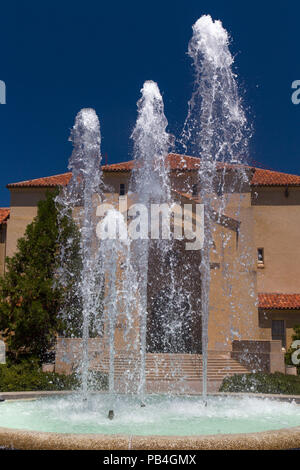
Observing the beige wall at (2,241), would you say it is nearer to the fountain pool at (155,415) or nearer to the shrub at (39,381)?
the shrub at (39,381)

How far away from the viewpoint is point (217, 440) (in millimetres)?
5027

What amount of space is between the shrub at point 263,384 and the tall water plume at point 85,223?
4969 millimetres

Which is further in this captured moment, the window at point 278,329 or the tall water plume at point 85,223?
the window at point 278,329

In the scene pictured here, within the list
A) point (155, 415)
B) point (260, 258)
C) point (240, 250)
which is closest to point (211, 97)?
point (155, 415)

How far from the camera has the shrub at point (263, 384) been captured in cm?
1499

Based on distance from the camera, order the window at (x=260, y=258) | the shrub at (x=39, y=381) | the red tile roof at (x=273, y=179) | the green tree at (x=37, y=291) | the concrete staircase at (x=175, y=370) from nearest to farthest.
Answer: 1. the shrub at (x=39, y=381)
2. the concrete staircase at (x=175, y=370)
3. the green tree at (x=37, y=291)
4. the window at (x=260, y=258)
5. the red tile roof at (x=273, y=179)

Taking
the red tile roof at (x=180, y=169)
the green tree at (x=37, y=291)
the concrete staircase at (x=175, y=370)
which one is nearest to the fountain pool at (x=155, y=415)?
the concrete staircase at (x=175, y=370)

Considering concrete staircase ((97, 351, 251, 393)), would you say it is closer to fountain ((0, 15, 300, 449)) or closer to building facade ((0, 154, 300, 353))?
fountain ((0, 15, 300, 449))

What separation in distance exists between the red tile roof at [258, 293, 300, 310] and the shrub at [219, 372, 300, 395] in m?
10.4

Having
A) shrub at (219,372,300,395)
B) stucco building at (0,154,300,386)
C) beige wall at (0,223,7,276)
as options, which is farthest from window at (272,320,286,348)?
beige wall at (0,223,7,276)

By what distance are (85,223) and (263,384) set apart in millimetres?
8251
